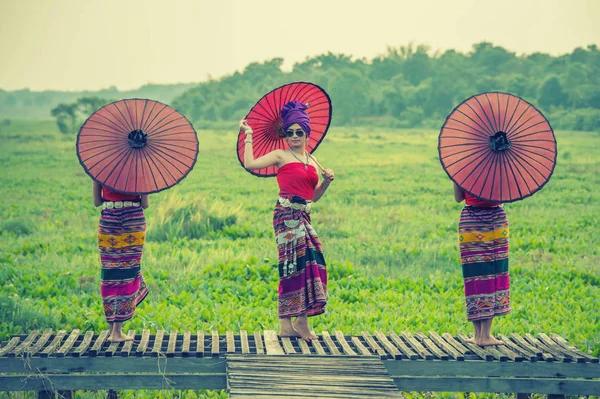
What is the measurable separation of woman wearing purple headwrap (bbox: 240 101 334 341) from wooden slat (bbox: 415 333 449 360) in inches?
37.6

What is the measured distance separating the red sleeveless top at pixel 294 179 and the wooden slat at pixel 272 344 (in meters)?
1.24

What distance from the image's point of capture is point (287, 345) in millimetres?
7152

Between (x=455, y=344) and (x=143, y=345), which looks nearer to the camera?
(x=143, y=345)

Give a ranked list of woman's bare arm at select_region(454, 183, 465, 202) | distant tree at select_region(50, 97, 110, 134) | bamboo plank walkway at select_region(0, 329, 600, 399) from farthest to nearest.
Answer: distant tree at select_region(50, 97, 110, 134)
woman's bare arm at select_region(454, 183, 465, 202)
bamboo plank walkway at select_region(0, 329, 600, 399)

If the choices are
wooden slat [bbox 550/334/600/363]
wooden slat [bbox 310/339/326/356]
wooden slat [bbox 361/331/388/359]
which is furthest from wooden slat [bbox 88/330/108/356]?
wooden slat [bbox 550/334/600/363]

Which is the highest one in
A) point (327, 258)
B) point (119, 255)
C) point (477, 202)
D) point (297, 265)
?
point (477, 202)

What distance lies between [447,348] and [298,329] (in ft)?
4.15

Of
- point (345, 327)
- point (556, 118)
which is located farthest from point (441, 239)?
point (556, 118)

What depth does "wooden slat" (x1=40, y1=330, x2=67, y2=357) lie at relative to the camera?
6.75 metres

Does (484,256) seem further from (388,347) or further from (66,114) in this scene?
(66,114)

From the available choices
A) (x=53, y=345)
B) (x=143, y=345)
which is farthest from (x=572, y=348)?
(x=53, y=345)

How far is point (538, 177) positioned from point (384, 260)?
5.35 metres

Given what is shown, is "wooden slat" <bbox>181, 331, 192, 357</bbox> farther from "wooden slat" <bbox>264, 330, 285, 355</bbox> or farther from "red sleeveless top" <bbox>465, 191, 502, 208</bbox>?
"red sleeveless top" <bbox>465, 191, 502, 208</bbox>

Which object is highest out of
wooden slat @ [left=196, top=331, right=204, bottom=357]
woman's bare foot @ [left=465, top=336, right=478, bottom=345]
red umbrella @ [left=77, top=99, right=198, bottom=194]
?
red umbrella @ [left=77, top=99, right=198, bottom=194]
